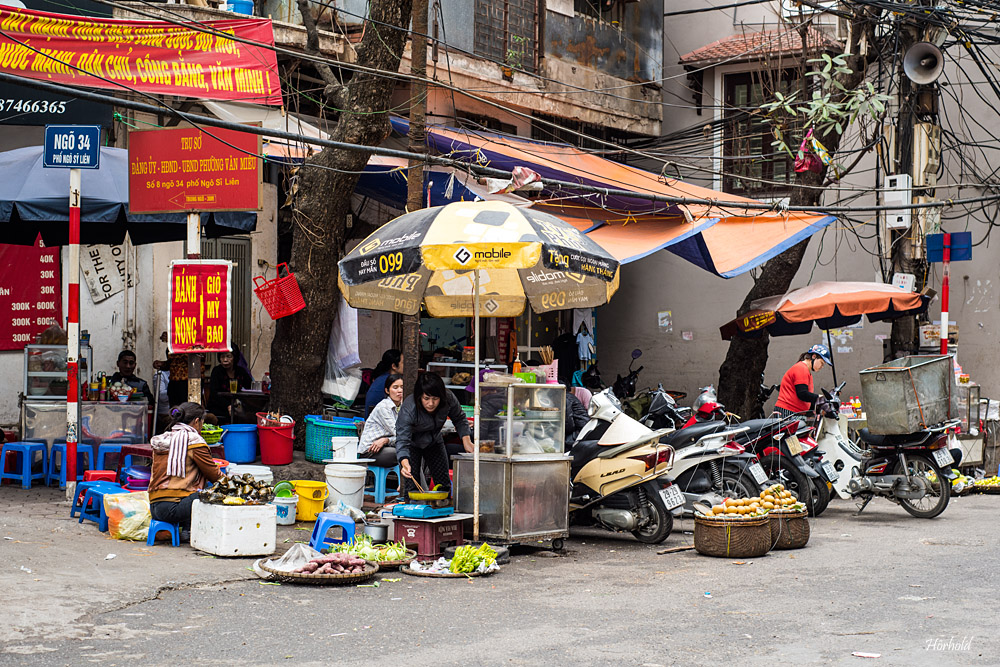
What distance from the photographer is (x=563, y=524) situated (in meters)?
9.28

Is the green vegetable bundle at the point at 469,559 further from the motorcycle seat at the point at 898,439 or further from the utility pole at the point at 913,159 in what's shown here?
the utility pole at the point at 913,159

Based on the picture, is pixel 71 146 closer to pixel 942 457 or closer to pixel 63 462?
pixel 63 462

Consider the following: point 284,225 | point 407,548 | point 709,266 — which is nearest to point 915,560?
point 407,548

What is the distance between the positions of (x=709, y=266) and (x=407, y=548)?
639cm

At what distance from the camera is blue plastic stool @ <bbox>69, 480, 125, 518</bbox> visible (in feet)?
30.7

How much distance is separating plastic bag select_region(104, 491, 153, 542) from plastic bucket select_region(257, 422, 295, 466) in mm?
2387

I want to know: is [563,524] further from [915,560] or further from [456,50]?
[456,50]

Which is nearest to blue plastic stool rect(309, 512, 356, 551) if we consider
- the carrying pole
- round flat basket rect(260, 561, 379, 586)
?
round flat basket rect(260, 561, 379, 586)

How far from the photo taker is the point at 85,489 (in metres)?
9.43

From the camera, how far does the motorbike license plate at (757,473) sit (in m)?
10.2

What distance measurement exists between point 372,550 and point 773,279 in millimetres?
9402

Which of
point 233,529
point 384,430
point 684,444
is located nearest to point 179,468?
point 233,529

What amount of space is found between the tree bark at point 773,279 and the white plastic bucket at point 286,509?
7.76m

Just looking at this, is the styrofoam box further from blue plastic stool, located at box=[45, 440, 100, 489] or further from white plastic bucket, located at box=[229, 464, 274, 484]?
blue plastic stool, located at box=[45, 440, 100, 489]
